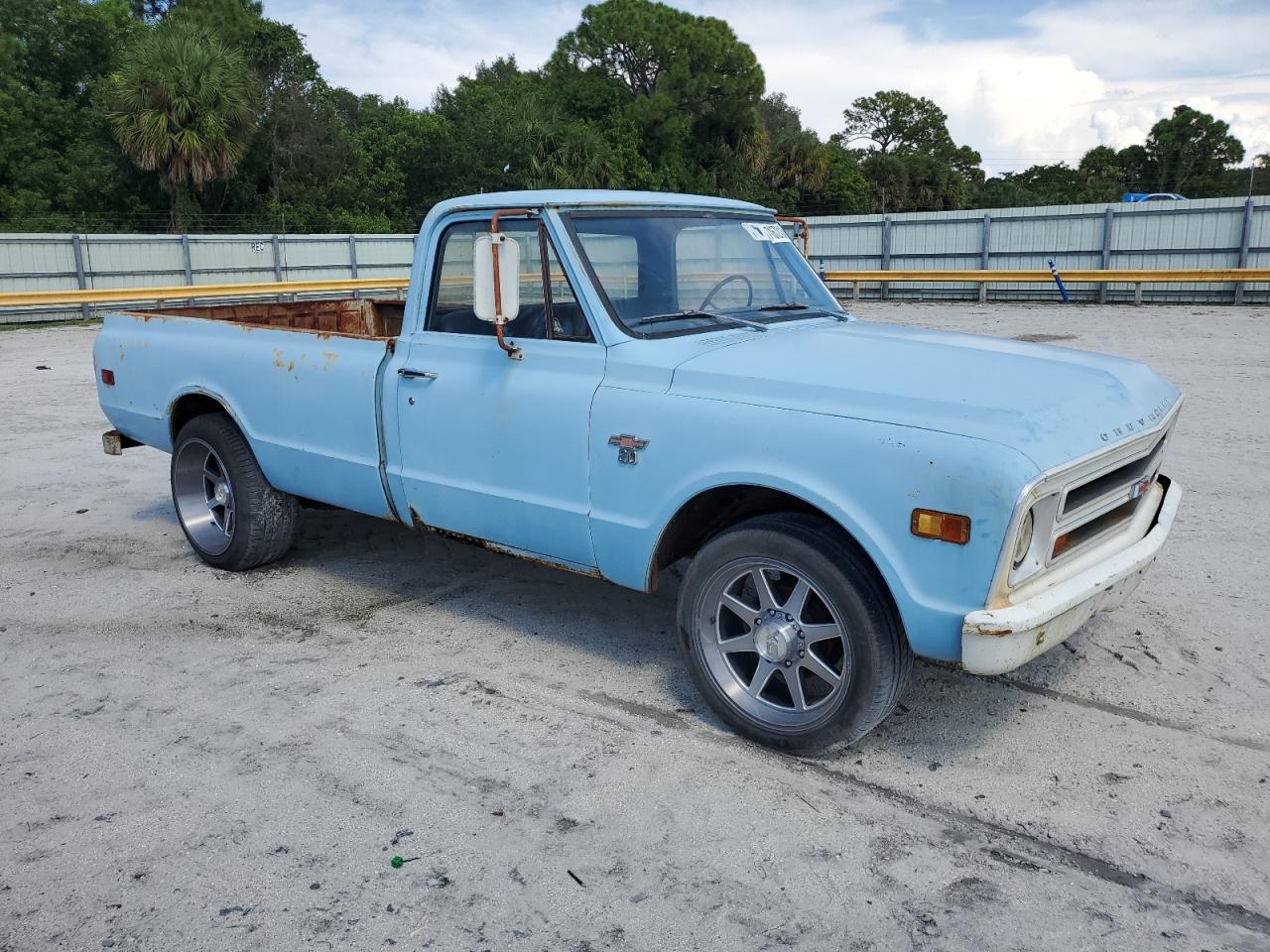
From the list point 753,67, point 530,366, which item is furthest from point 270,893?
point 753,67

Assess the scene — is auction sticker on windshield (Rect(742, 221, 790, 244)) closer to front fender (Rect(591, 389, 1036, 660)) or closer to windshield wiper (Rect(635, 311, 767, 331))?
windshield wiper (Rect(635, 311, 767, 331))

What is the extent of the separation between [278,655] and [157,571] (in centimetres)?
160

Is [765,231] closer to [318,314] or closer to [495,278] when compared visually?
[495,278]

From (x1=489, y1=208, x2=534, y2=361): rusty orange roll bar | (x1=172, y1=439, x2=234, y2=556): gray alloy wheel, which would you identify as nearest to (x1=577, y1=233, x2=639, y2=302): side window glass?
(x1=489, y1=208, x2=534, y2=361): rusty orange roll bar

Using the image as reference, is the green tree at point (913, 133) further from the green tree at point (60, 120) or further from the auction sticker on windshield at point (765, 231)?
the auction sticker on windshield at point (765, 231)

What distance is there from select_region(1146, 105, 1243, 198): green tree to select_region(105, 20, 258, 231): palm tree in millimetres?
55092

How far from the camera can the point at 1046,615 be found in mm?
3133

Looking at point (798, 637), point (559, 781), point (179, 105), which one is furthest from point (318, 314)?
point (179, 105)

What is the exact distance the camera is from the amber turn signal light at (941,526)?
3057 millimetres

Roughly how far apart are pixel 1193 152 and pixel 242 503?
7265 centimetres

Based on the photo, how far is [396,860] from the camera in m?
3.09

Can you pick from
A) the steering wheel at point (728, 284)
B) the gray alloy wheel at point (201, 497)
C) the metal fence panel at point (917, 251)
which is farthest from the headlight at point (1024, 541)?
the metal fence panel at point (917, 251)

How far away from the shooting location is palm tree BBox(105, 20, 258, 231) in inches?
1186

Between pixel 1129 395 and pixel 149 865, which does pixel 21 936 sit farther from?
pixel 1129 395
